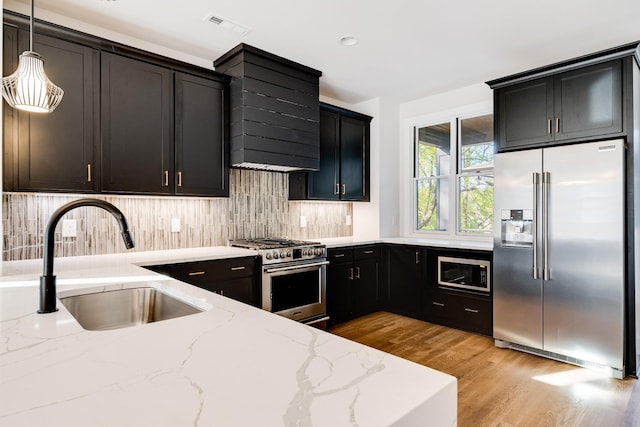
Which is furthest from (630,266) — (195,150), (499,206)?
(195,150)

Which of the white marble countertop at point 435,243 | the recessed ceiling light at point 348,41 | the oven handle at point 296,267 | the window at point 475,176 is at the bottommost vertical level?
the oven handle at point 296,267

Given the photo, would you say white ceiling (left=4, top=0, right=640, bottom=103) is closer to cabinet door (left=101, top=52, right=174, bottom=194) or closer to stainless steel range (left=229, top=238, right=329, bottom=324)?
cabinet door (left=101, top=52, right=174, bottom=194)

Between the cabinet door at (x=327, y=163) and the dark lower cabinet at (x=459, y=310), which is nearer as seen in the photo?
the dark lower cabinet at (x=459, y=310)

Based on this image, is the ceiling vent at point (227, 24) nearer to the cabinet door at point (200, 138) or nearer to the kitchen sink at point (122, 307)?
the cabinet door at point (200, 138)

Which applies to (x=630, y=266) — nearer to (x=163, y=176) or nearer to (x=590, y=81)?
(x=590, y=81)

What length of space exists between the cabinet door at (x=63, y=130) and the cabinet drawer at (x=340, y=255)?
219cm

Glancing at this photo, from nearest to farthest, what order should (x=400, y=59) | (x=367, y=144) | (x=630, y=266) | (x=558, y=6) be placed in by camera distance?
(x=558, y=6) → (x=630, y=266) → (x=400, y=59) → (x=367, y=144)

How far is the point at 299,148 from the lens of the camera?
12.0 feet

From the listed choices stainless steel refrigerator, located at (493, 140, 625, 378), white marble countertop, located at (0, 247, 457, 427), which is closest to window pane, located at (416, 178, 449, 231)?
stainless steel refrigerator, located at (493, 140, 625, 378)

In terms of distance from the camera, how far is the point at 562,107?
3.11 metres

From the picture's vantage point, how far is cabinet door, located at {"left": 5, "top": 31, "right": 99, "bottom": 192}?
2324 mm

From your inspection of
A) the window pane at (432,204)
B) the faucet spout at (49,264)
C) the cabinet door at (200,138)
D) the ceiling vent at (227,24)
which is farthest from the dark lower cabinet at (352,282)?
the faucet spout at (49,264)

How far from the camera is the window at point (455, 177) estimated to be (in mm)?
4230

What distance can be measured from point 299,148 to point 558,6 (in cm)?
229
